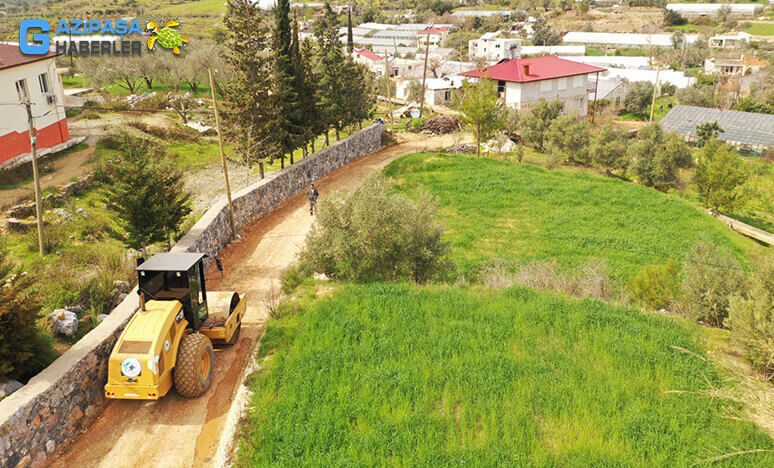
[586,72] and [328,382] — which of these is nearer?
[328,382]

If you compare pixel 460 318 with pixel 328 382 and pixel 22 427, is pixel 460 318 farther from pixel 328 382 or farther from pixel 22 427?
pixel 22 427

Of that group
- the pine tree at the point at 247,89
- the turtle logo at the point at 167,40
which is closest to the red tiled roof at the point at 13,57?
the pine tree at the point at 247,89

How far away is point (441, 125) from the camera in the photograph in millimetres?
50750

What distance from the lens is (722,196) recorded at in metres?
34.6

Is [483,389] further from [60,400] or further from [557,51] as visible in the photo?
[557,51]

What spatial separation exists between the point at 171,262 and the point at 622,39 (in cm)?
14559

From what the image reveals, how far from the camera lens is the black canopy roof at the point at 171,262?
1140 cm

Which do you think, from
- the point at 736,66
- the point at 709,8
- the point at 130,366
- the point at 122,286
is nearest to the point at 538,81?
the point at 122,286

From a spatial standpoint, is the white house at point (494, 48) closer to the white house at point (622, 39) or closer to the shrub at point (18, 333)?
the white house at point (622, 39)

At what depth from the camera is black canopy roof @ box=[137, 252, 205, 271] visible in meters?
11.4

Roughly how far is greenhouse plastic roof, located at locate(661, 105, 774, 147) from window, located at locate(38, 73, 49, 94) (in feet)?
188

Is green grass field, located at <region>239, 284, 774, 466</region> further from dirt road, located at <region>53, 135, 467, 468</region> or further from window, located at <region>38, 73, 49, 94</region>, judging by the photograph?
window, located at <region>38, 73, 49, 94</region>

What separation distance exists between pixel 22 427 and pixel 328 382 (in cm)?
529

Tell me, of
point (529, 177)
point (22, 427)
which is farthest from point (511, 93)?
point (22, 427)
